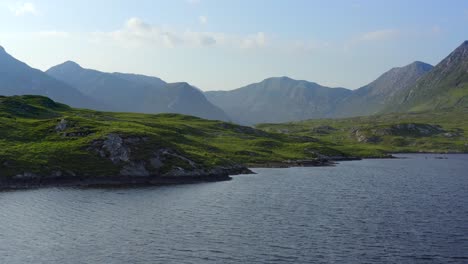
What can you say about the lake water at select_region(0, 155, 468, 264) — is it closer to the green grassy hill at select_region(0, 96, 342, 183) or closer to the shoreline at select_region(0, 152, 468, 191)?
the shoreline at select_region(0, 152, 468, 191)

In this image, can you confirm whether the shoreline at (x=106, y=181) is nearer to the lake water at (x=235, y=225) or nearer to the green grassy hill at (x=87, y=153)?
the green grassy hill at (x=87, y=153)

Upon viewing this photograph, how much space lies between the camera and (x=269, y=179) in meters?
144

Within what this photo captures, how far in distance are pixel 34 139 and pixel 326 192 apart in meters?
95.8

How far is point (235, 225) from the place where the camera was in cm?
7650

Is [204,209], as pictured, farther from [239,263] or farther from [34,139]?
[34,139]

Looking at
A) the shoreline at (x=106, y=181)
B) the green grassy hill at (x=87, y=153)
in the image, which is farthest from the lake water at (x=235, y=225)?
the green grassy hill at (x=87, y=153)

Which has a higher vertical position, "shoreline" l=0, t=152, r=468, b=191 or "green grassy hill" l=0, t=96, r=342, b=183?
"green grassy hill" l=0, t=96, r=342, b=183

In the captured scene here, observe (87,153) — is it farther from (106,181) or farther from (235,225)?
(235,225)

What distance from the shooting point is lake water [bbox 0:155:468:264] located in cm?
5975

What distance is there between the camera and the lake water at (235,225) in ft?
196

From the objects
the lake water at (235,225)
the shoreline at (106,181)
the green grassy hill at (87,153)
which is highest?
the green grassy hill at (87,153)

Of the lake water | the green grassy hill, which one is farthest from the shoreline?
the lake water

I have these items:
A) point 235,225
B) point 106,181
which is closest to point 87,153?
point 106,181

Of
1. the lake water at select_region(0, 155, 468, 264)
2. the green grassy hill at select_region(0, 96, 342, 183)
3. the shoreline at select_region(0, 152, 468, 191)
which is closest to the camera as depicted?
the lake water at select_region(0, 155, 468, 264)
